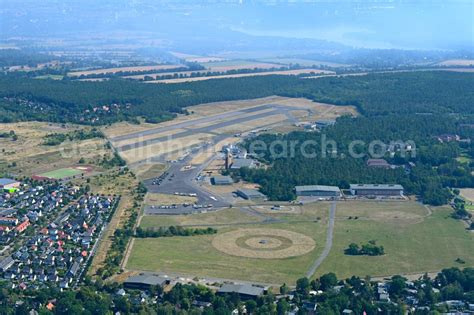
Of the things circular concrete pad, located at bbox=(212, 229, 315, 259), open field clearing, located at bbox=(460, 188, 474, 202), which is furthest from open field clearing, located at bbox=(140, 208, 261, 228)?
open field clearing, located at bbox=(460, 188, 474, 202)

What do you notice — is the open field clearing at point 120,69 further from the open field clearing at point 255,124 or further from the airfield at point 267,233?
the airfield at point 267,233

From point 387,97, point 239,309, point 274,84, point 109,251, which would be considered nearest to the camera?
point 239,309

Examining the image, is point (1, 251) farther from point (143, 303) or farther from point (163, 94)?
point (163, 94)

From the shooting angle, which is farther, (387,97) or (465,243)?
(387,97)

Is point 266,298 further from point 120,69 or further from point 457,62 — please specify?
point 457,62

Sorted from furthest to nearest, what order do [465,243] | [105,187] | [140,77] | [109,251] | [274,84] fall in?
[140,77]
[274,84]
[105,187]
[465,243]
[109,251]

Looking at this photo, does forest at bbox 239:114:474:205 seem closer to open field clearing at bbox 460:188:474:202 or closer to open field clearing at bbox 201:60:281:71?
open field clearing at bbox 460:188:474:202

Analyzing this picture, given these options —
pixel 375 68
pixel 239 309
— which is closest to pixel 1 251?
pixel 239 309

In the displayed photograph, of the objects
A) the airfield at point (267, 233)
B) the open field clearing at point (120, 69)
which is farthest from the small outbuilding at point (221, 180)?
the open field clearing at point (120, 69)
